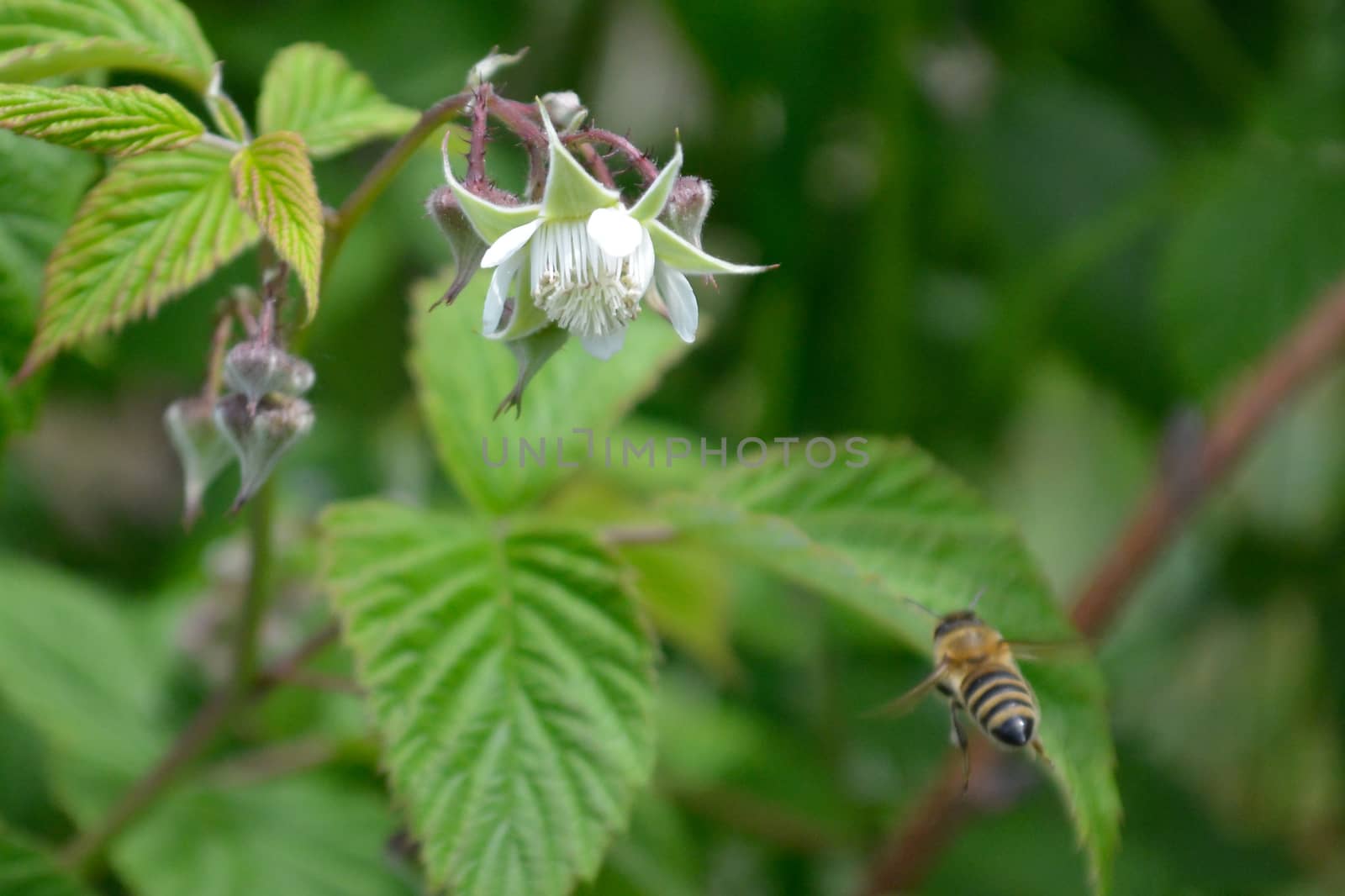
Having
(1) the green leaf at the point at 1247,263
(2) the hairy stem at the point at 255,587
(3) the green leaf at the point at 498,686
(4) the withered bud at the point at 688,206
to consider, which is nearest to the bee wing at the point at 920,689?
(3) the green leaf at the point at 498,686

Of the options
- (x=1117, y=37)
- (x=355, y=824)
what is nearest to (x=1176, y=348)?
(x=1117, y=37)

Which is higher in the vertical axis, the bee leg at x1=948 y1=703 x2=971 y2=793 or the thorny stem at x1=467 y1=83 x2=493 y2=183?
the thorny stem at x1=467 y1=83 x2=493 y2=183

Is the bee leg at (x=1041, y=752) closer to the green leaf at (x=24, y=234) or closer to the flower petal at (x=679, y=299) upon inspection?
the flower petal at (x=679, y=299)

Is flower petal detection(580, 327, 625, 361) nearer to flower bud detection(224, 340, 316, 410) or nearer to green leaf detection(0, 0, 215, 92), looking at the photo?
flower bud detection(224, 340, 316, 410)

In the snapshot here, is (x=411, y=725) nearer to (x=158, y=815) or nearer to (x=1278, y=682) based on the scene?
(x=158, y=815)

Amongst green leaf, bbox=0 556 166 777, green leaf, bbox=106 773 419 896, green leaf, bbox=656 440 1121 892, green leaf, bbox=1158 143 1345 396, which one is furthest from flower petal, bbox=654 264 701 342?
green leaf, bbox=1158 143 1345 396

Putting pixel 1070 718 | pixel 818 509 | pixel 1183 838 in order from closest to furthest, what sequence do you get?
pixel 1070 718
pixel 818 509
pixel 1183 838

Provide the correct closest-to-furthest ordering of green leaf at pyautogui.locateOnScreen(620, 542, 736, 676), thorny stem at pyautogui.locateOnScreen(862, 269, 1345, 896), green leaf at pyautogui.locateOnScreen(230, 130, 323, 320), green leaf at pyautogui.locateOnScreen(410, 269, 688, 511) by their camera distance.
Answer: green leaf at pyautogui.locateOnScreen(230, 130, 323, 320) < green leaf at pyautogui.locateOnScreen(410, 269, 688, 511) < thorny stem at pyautogui.locateOnScreen(862, 269, 1345, 896) < green leaf at pyautogui.locateOnScreen(620, 542, 736, 676)
